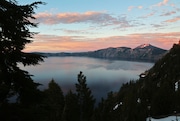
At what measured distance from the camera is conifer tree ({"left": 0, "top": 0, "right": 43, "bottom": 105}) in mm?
7188

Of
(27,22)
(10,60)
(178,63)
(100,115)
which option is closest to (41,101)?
(10,60)

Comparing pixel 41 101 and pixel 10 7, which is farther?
pixel 41 101

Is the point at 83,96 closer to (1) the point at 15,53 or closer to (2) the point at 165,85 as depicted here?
(2) the point at 165,85

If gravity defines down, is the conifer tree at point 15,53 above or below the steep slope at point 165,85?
above

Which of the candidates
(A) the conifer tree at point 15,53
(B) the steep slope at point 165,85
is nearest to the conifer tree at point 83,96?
(B) the steep slope at point 165,85

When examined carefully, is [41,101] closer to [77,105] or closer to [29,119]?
[29,119]

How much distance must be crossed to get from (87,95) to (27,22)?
3948 cm

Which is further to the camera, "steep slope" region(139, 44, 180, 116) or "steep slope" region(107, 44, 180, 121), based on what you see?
"steep slope" region(107, 44, 180, 121)

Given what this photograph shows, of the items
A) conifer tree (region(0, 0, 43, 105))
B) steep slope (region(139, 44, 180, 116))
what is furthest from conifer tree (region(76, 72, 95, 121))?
conifer tree (region(0, 0, 43, 105))

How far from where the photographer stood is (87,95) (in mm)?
46344

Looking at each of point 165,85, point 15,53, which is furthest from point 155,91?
point 15,53

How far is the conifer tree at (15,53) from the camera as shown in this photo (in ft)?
23.6

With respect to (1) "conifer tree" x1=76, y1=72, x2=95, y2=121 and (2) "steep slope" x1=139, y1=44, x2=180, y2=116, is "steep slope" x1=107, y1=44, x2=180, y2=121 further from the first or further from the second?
(1) "conifer tree" x1=76, y1=72, x2=95, y2=121

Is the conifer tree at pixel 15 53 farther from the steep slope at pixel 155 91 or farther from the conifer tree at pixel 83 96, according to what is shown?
the steep slope at pixel 155 91
